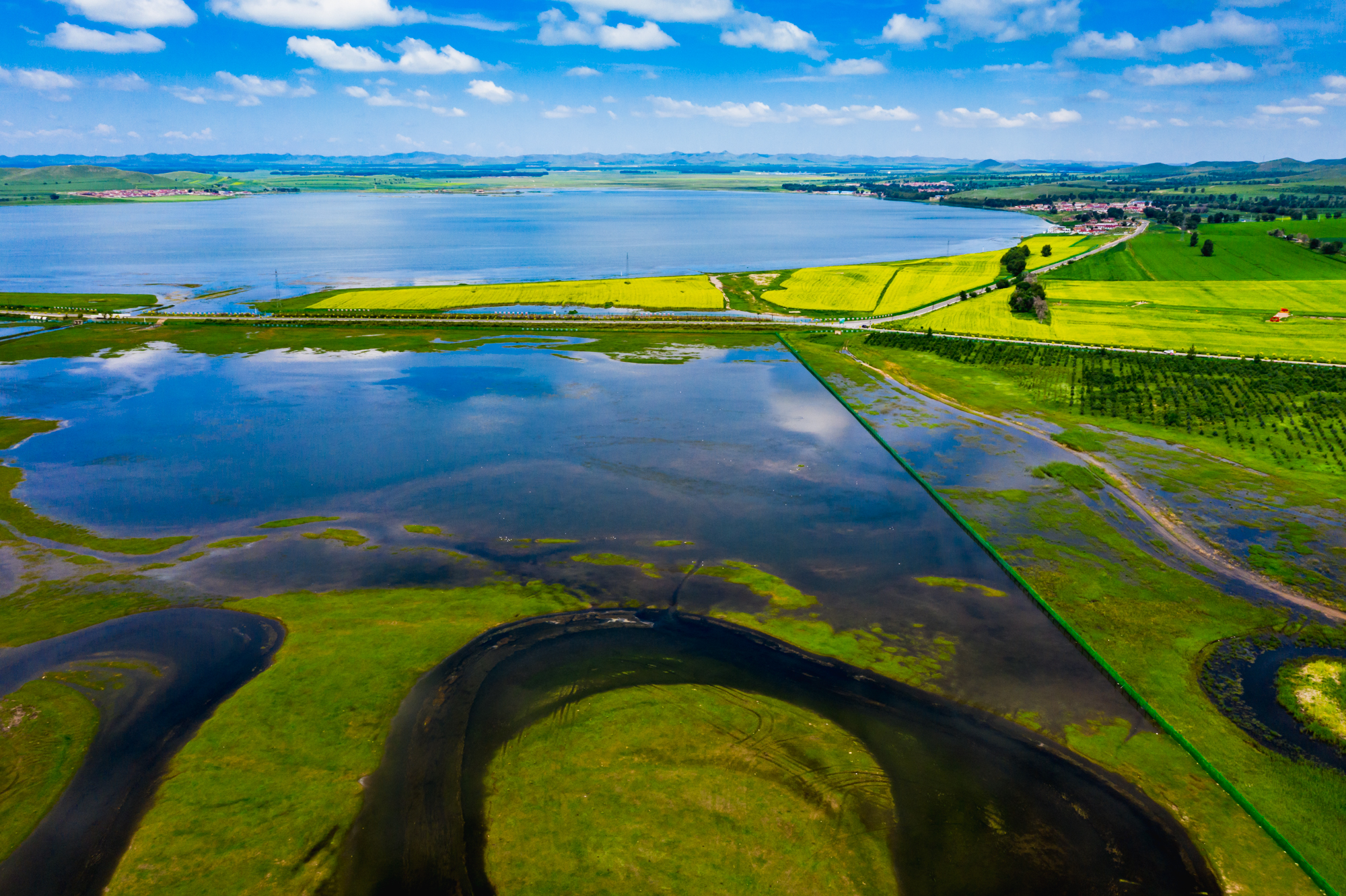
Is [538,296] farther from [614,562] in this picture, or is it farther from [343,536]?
[614,562]

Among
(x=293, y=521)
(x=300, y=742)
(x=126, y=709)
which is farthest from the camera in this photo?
(x=293, y=521)

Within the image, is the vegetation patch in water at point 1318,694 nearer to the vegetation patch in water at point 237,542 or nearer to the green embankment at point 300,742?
the green embankment at point 300,742

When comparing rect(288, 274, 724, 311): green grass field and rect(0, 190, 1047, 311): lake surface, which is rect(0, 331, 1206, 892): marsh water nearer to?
rect(288, 274, 724, 311): green grass field

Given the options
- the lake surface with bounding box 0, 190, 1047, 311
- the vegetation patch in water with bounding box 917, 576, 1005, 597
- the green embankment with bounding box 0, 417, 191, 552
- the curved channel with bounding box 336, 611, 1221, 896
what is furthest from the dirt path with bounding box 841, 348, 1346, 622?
the lake surface with bounding box 0, 190, 1047, 311

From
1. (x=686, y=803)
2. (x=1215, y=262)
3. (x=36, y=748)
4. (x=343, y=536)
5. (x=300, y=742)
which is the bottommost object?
(x=686, y=803)

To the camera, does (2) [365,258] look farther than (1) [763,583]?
Yes

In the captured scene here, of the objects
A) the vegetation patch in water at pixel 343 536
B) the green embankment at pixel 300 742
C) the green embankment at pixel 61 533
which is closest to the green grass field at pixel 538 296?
the green embankment at pixel 61 533

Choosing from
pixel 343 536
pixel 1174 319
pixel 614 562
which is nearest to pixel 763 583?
pixel 614 562
